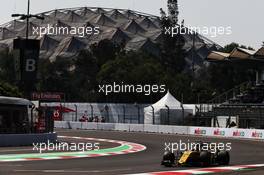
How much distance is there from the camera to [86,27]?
160750 mm

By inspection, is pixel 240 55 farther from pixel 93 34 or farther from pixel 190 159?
pixel 93 34

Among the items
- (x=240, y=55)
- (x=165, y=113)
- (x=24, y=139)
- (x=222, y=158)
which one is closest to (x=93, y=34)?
(x=240, y=55)

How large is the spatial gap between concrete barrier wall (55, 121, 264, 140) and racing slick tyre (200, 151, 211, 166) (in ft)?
70.6

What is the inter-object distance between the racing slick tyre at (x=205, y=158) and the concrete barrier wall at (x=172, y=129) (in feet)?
70.6

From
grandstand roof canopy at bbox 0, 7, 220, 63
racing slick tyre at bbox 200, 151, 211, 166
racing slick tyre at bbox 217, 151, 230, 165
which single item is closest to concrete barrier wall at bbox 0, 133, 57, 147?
racing slick tyre at bbox 217, 151, 230, 165

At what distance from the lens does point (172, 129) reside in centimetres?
4712

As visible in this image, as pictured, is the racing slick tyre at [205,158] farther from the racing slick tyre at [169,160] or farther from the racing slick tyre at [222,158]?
the racing slick tyre at [169,160]

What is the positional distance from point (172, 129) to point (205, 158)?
30.1 m

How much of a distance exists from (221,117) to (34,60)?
91.4 feet

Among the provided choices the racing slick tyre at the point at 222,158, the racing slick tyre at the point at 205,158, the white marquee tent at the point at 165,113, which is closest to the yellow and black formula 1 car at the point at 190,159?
the racing slick tyre at the point at 205,158

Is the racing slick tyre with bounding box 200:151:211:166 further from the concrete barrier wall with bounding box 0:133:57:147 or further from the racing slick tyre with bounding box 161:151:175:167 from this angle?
the concrete barrier wall with bounding box 0:133:57:147

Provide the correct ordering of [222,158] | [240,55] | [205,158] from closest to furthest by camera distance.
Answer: [205,158] < [222,158] < [240,55]

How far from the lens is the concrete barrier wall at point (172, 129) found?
39.4 metres

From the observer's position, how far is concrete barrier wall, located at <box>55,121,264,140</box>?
39375 mm
